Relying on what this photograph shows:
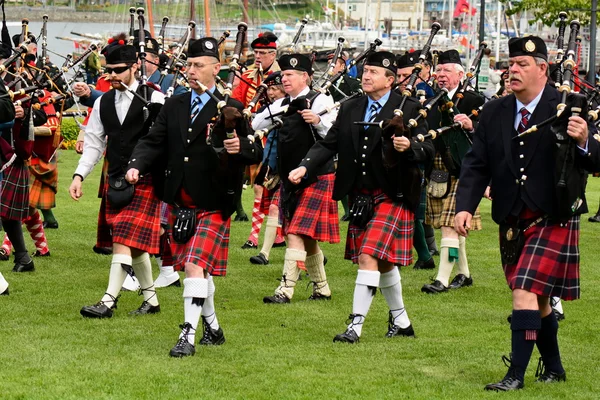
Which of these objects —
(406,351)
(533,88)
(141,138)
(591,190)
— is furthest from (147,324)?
(591,190)

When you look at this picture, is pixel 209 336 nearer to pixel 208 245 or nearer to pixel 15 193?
pixel 208 245

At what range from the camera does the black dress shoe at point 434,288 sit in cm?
925

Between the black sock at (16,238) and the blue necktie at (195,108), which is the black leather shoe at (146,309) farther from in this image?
the black sock at (16,238)

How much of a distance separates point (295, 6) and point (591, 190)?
124 ft

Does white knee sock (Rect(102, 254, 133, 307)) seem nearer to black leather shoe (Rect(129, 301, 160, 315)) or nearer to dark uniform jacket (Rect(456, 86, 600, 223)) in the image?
black leather shoe (Rect(129, 301, 160, 315))

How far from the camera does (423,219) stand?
10.4 m

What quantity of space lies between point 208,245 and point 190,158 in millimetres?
533

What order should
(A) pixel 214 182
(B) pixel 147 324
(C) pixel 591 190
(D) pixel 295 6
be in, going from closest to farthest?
(A) pixel 214 182 → (B) pixel 147 324 → (C) pixel 591 190 → (D) pixel 295 6

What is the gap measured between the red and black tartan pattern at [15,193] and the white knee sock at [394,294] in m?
3.67

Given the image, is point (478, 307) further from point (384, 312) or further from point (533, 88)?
point (533, 88)

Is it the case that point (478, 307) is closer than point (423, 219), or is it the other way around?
point (478, 307)

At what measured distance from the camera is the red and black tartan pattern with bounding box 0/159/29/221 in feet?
31.7

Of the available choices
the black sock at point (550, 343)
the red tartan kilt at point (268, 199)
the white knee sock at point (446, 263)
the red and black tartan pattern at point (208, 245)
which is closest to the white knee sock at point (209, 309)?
the red and black tartan pattern at point (208, 245)

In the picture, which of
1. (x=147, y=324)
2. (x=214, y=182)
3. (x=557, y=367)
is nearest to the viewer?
(x=557, y=367)
